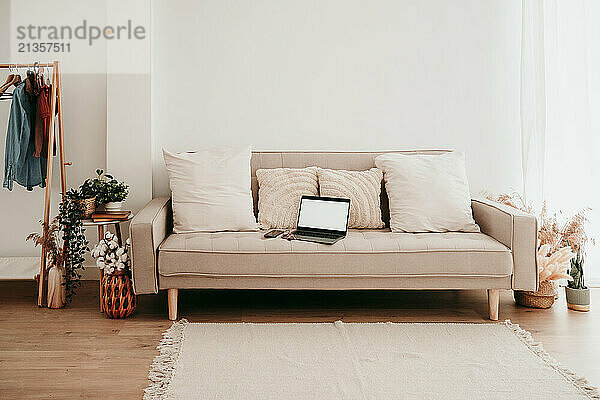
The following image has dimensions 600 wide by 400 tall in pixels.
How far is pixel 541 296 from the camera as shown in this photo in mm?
3668

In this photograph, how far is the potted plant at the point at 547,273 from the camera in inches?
143

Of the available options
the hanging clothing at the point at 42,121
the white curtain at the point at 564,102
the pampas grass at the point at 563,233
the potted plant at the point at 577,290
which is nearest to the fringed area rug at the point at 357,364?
the potted plant at the point at 577,290

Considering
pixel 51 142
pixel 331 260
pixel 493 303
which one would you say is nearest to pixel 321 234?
pixel 331 260

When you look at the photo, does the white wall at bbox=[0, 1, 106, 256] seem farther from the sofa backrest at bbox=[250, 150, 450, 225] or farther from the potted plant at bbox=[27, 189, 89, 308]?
the sofa backrest at bbox=[250, 150, 450, 225]

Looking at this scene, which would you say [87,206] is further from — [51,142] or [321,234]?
[321,234]

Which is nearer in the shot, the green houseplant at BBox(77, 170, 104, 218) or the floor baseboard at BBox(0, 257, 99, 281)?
the green houseplant at BBox(77, 170, 104, 218)

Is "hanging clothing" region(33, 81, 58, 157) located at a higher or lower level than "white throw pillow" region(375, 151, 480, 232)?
higher

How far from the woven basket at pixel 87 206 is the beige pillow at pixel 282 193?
3.32 feet

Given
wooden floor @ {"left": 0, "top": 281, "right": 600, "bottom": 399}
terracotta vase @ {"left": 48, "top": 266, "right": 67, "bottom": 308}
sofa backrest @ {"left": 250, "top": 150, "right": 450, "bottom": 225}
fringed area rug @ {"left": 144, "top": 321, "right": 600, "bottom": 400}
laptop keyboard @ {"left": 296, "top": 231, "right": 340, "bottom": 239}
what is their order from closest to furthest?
1. fringed area rug @ {"left": 144, "top": 321, "right": 600, "bottom": 400}
2. wooden floor @ {"left": 0, "top": 281, "right": 600, "bottom": 399}
3. laptop keyboard @ {"left": 296, "top": 231, "right": 340, "bottom": 239}
4. terracotta vase @ {"left": 48, "top": 266, "right": 67, "bottom": 308}
5. sofa backrest @ {"left": 250, "top": 150, "right": 450, "bottom": 225}

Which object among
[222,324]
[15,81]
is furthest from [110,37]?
[222,324]

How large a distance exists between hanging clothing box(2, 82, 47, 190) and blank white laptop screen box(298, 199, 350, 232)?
1770 mm

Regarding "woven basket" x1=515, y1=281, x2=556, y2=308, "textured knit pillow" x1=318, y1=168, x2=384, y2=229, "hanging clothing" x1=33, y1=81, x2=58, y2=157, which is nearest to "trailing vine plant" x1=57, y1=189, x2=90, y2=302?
"hanging clothing" x1=33, y1=81, x2=58, y2=157

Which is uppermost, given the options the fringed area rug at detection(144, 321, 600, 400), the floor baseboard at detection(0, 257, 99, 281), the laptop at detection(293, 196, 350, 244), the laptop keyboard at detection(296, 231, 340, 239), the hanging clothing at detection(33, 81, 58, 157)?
the hanging clothing at detection(33, 81, 58, 157)

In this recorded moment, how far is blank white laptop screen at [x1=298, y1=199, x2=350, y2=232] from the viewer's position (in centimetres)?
365
